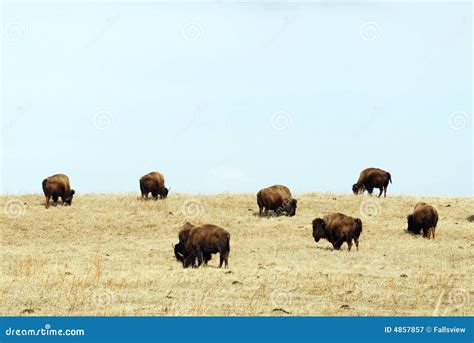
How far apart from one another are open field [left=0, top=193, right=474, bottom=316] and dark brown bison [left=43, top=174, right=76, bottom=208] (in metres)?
0.80

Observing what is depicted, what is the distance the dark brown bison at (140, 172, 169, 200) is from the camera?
137 feet

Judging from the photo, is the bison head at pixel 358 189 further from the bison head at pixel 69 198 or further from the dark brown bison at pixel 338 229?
the bison head at pixel 69 198

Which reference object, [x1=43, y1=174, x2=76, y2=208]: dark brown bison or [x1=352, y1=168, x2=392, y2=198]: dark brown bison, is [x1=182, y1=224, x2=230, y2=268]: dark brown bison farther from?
[x1=352, y1=168, x2=392, y2=198]: dark brown bison

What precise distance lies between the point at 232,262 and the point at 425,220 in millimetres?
11285

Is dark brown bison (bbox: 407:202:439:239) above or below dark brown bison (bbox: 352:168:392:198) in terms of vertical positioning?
below

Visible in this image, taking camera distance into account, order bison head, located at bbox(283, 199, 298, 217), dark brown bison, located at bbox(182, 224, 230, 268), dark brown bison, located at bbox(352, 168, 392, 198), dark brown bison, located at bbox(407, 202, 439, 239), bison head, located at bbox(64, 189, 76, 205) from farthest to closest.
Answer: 1. dark brown bison, located at bbox(352, 168, 392, 198)
2. bison head, located at bbox(64, 189, 76, 205)
3. bison head, located at bbox(283, 199, 298, 217)
4. dark brown bison, located at bbox(407, 202, 439, 239)
5. dark brown bison, located at bbox(182, 224, 230, 268)

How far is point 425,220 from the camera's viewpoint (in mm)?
34188

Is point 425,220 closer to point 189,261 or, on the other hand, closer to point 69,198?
point 189,261

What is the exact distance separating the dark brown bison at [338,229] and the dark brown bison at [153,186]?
1324 centimetres

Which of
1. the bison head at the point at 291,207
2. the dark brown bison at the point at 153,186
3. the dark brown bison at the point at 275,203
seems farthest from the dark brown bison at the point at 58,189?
the bison head at the point at 291,207

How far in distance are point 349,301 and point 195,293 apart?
3.56 m

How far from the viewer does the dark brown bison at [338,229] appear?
29828 millimetres

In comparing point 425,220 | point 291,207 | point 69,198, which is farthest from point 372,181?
point 69,198

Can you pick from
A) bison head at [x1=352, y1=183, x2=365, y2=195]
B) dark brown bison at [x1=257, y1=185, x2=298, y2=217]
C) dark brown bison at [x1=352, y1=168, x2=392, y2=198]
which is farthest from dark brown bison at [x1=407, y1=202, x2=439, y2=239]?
bison head at [x1=352, y1=183, x2=365, y2=195]
